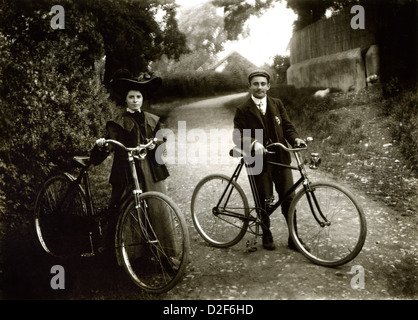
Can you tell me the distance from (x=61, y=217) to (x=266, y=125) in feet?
7.04

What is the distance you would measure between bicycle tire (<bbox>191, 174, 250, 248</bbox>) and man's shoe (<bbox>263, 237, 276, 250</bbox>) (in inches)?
9.7

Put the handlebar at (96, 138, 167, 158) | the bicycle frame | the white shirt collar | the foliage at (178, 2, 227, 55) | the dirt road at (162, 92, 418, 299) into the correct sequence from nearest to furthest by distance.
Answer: the dirt road at (162, 92, 418, 299)
the handlebar at (96, 138, 167, 158)
the bicycle frame
the white shirt collar
the foliage at (178, 2, 227, 55)

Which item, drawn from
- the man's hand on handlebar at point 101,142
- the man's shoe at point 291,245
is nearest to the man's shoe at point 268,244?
the man's shoe at point 291,245

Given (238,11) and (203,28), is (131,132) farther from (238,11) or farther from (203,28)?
(238,11)

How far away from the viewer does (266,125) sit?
140 inches

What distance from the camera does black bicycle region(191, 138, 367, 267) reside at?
9.96ft

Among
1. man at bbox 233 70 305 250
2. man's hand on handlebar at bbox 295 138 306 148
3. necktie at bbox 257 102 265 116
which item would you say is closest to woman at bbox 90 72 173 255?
man at bbox 233 70 305 250

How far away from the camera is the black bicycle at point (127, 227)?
9.88ft

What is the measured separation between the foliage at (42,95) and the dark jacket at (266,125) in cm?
124

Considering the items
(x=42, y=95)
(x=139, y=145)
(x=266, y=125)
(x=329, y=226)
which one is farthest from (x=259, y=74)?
(x=42, y=95)

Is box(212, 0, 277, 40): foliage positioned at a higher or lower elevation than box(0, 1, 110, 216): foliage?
higher

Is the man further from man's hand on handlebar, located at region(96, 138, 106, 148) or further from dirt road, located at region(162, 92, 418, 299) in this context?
man's hand on handlebar, located at region(96, 138, 106, 148)

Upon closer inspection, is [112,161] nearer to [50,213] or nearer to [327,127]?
[50,213]
